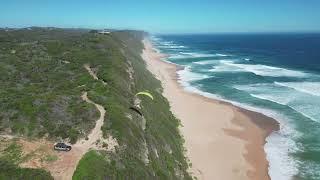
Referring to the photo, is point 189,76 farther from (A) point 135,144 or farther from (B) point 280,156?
(A) point 135,144

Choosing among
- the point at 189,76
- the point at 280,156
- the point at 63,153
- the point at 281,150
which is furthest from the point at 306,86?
the point at 63,153

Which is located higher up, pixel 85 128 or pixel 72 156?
pixel 85 128

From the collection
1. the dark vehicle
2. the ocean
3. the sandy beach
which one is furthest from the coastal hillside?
the ocean

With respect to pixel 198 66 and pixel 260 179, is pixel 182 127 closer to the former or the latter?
pixel 260 179

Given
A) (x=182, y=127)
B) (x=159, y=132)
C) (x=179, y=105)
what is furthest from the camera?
(x=179, y=105)

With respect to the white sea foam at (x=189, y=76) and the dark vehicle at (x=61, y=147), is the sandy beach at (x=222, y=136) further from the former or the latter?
the white sea foam at (x=189, y=76)

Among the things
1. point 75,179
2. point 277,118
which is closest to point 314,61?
point 277,118

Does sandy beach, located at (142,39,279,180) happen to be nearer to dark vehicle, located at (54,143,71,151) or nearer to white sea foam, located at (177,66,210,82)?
dark vehicle, located at (54,143,71,151)
